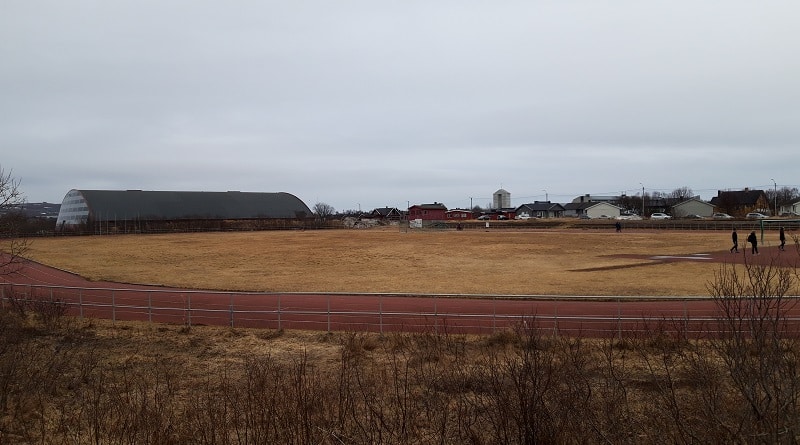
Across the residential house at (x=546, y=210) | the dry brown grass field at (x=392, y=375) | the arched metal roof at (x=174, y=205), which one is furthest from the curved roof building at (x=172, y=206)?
the residential house at (x=546, y=210)

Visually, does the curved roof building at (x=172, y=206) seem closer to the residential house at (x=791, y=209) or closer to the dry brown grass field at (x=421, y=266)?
the dry brown grass field at (x=421, y=266)

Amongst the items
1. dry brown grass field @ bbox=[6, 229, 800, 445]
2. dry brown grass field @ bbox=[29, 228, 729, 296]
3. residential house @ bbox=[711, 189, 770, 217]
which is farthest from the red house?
dry brown grass field @ bbox=[6, 229, 800, 445]

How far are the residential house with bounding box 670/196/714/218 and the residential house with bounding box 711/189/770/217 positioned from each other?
3185 mm

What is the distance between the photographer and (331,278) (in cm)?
3981

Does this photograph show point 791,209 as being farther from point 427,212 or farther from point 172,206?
point 172,206

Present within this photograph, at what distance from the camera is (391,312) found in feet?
73.3

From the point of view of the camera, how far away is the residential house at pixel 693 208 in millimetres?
146250

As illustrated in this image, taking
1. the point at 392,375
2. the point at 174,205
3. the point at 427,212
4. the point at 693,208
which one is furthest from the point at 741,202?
the point at 392,375

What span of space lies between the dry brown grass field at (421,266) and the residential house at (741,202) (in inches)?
3048

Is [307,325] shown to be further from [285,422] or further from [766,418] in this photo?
[766,418]

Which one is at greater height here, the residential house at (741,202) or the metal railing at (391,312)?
the residential house at (741,202)

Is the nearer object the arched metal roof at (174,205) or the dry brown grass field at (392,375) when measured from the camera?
the dry brown grass field at (392,375)

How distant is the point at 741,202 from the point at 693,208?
12.2 metres

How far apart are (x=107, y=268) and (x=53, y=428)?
136ft
